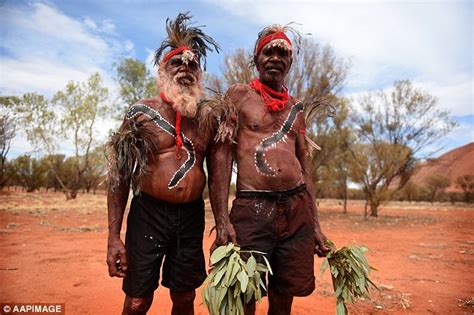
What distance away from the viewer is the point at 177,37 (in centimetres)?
270

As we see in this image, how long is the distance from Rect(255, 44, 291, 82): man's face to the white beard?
52cm

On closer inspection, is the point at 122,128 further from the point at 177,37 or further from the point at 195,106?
the point at 177,37

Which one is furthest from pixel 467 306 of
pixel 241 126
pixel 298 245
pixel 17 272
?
pixel 17 272

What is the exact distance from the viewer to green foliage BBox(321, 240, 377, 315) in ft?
8.46

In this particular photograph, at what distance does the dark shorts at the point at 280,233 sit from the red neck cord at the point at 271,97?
637mm

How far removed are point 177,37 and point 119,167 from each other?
1119 millimetres

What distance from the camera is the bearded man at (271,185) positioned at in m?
2.39

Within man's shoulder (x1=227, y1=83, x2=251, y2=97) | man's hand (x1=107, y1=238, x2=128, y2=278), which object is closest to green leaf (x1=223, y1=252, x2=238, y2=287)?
man's hand (x1=107, y1=238, x2=128, y2=278)

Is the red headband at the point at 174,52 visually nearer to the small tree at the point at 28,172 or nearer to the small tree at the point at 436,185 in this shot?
the small tree at the point at 28,172

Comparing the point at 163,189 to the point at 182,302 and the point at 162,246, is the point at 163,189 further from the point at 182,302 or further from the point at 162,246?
the point at 182,302

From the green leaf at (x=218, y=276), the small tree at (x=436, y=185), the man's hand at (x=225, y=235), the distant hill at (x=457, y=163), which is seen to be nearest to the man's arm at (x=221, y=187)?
the man's hand at (x=225, y=235)

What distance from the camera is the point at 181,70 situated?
2570 millimetres

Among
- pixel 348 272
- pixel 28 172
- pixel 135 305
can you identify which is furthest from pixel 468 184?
pixel 28 172

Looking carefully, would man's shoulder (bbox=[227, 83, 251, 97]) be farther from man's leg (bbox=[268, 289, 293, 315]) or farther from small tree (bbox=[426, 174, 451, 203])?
small tree (bbox=[426, 174, 451, 203])
